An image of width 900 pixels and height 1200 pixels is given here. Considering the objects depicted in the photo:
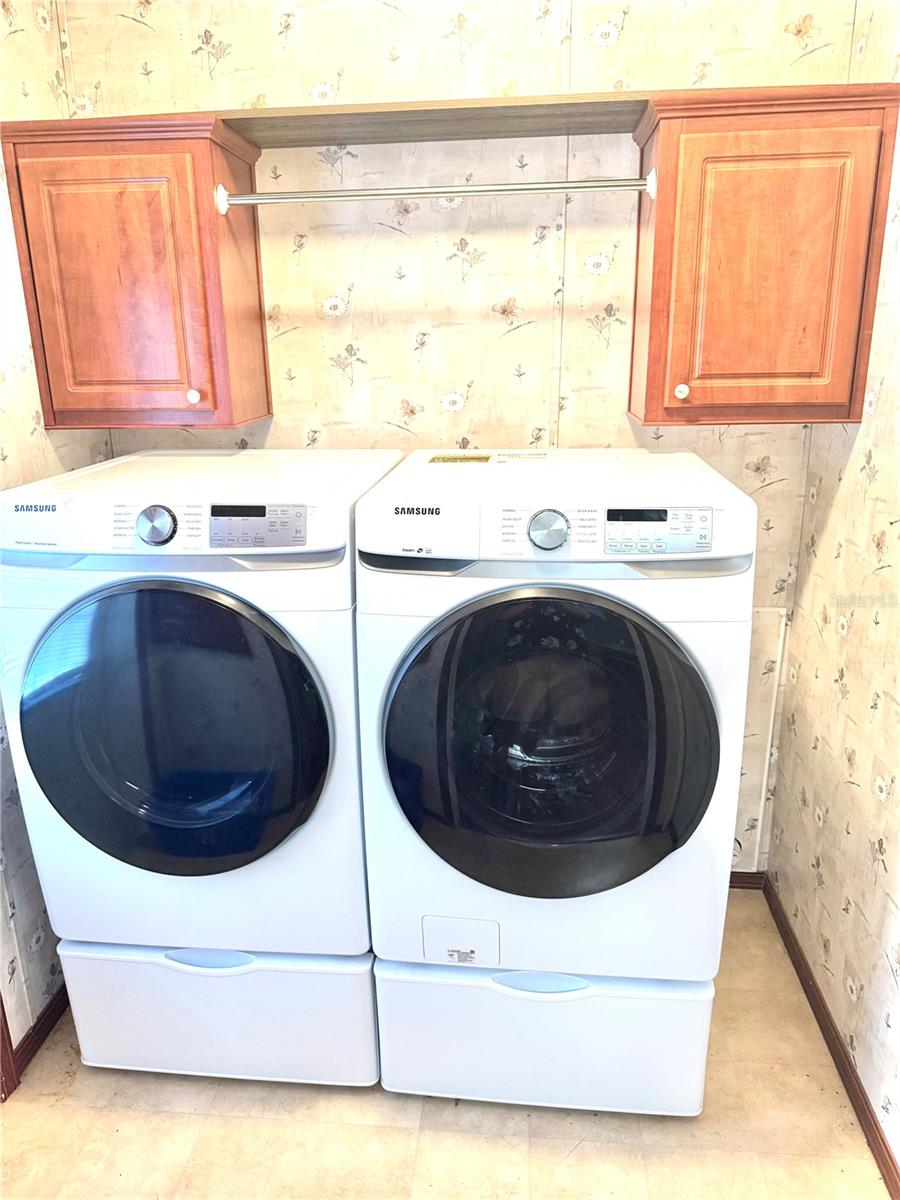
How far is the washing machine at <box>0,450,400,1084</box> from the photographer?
144 centimetres

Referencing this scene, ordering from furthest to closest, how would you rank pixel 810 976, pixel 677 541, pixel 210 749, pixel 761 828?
1. pixel 761 828
2. pixel 810 976
3. pixel 210 749
4. pixel 677 541

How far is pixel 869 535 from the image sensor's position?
1690 millimetres

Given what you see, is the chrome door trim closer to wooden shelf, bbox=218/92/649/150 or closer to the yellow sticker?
the yellow sticker

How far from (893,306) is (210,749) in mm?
1523

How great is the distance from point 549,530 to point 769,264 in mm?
764

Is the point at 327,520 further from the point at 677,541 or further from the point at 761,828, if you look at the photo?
the point at 761,828

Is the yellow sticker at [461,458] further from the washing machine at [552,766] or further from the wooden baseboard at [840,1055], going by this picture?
the wooden baseboard at [840,1055]

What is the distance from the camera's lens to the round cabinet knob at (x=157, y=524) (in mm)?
1432

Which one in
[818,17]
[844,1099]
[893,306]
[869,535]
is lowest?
[844,1099]

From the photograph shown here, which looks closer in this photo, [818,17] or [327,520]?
[327,520]

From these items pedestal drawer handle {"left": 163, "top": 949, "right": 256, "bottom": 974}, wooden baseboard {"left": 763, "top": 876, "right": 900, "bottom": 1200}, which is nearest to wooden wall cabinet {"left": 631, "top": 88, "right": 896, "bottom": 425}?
wooden baseboard {"left": 763, "top": 876, "right": 900, "bottom": 1200}

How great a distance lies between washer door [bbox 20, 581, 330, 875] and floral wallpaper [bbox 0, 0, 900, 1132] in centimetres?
55

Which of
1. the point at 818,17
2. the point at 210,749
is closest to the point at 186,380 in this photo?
the point at 210,749

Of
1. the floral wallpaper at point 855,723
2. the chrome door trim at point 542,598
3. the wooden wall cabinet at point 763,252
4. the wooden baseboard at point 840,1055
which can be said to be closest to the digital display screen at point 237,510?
the chrome door trim at point 542,598
